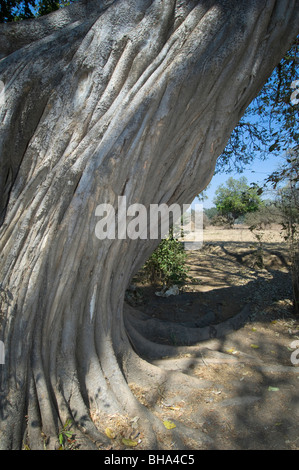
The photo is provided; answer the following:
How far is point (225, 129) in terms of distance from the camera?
2.84 metres

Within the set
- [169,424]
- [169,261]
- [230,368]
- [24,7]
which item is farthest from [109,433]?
[24,7]

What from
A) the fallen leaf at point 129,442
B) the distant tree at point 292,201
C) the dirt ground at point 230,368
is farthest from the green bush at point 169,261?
the fallen leaf at point 129,442

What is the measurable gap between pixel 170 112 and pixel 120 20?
0.92 m

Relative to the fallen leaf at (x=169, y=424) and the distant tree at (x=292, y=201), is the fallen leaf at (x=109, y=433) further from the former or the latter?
the distant tree at (x=292, y=201)

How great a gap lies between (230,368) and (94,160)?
2.42 m

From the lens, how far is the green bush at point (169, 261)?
511 cm

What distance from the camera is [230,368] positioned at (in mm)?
2965

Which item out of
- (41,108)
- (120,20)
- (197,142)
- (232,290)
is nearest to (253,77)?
(197,142)

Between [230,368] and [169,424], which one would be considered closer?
[169,424]

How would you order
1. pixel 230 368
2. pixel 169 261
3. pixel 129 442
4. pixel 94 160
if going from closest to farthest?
pixel 129 442 < pixel 94 160 < pixel 230 368 < pixel 169 261

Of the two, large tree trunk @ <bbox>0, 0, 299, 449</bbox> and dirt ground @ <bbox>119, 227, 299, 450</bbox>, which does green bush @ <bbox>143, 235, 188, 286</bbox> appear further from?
large tree trunk @ <bbox>0, 0, 299, 449</bbox>

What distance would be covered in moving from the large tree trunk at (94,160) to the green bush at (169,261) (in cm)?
228

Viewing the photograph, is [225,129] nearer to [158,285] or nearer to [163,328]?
[163,328]

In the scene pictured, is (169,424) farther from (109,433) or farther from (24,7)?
(24,7)
